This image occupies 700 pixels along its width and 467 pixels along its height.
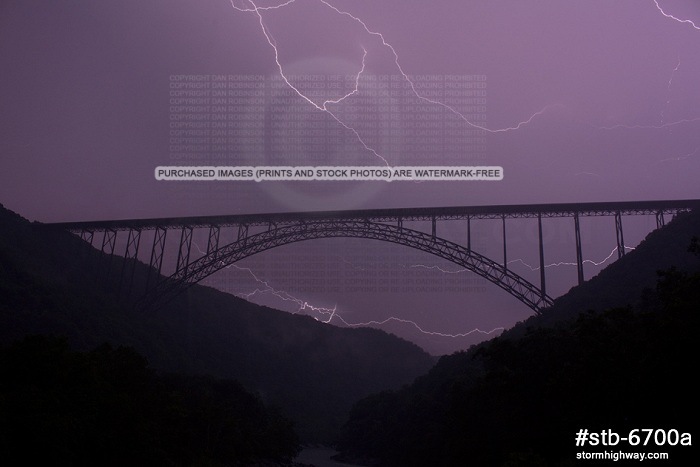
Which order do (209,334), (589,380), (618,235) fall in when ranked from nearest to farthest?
(589,380)
(618,235)
(209,334)

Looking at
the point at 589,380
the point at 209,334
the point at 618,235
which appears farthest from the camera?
the point at 209,334

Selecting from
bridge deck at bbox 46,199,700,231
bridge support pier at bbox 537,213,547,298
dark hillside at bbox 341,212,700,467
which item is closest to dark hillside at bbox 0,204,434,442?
bridge deck at bbox 46,199,700,231

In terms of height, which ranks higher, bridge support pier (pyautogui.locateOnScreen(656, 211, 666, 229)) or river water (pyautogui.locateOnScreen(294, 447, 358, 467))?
bridge support pier (pyautogui.locateOnScreen(656, 211, 666, 229))

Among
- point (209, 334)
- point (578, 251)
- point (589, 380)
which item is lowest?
point (589, 380)

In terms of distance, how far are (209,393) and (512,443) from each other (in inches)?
994

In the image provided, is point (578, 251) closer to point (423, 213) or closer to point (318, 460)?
point (423, 213)

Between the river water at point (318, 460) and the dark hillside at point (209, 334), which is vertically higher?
the dark hillside at point (209, 334)

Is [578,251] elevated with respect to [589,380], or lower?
elevated

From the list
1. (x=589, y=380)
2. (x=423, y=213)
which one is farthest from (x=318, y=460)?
(x=589, y=380)

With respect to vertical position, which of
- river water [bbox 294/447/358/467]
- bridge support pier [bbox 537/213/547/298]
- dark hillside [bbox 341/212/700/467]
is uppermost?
bridge support pier [bbox 537/213/547/298]

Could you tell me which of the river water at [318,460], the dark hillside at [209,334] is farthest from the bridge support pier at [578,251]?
the dark hillside at [209,334]

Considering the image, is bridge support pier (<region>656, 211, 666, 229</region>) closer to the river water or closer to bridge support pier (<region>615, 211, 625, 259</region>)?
bridge support pier (<region>615, 211, 625, 259</region>)

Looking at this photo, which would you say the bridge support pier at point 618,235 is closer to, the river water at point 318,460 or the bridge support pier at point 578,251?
the bridge support pier at point 578,251

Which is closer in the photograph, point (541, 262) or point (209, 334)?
point (541, 262)
